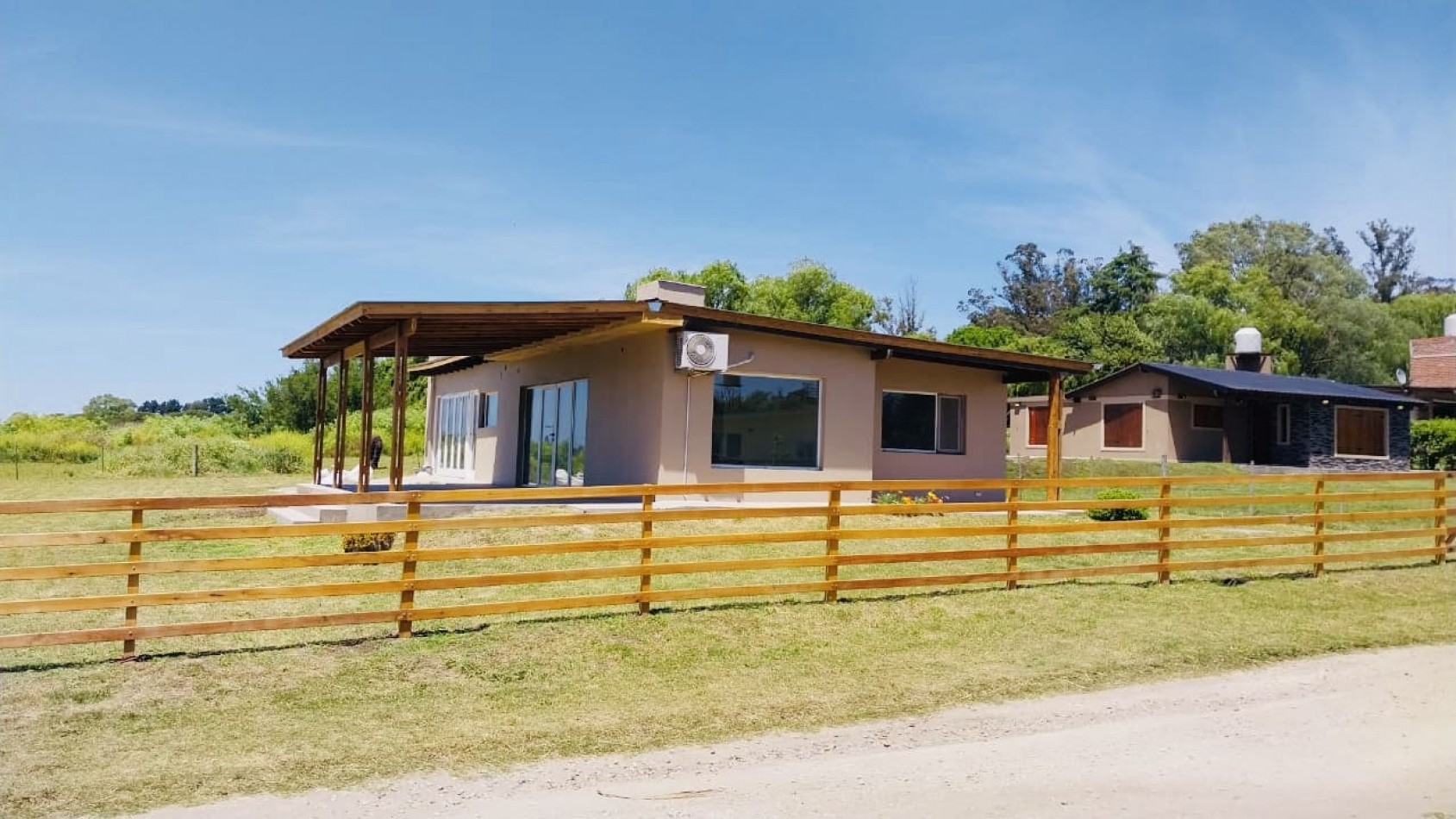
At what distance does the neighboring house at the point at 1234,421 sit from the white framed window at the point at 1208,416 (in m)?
0.02

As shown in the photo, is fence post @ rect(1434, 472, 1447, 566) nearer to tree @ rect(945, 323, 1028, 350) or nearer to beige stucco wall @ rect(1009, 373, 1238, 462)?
beige stucco wall @ rect(1009, 373, 1238, 462)

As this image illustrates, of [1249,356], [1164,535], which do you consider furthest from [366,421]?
[1249,356]

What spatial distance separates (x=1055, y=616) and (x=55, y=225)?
9843 mm

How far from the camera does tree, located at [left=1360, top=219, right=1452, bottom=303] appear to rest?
70.9 m

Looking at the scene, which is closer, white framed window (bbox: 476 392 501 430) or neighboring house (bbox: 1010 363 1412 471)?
white framed window (bbox: 476 392 501 430)

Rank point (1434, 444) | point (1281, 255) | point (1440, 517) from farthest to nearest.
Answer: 1. point (1281, 255)
2. point (1434, 444)
3. point (1440, 517)

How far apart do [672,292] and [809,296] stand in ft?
96.4

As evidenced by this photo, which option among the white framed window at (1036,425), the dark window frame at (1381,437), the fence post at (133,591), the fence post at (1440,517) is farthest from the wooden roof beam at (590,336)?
Answer: the dark window frame at (1381,437)

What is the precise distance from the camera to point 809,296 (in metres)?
44.3

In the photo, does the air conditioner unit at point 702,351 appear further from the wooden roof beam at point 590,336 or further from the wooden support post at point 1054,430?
the wooden support post at point 1054,430

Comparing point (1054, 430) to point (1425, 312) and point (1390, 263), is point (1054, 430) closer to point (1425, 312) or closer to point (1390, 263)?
point (1425, 312)

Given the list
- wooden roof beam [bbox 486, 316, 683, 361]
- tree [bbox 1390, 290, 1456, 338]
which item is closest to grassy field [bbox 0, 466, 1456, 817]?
wooden roof beam [bbox 486, 316, 683, 361]

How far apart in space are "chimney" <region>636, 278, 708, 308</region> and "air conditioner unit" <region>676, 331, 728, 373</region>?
608 millimetres

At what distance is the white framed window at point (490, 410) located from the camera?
2091 cm
